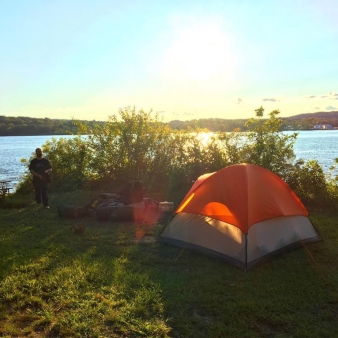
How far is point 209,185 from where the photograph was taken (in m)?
6.34

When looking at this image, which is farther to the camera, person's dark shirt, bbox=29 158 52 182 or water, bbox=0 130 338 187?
water, bbox=0 130 338 187

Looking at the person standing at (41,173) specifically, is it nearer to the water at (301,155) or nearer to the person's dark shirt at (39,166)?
the person's dark shirt at (39,166)

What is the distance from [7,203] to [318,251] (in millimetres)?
9070

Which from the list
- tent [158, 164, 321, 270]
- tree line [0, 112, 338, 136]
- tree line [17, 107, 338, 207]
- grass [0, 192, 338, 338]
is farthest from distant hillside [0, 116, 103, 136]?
tent [158, 164, 321, 270]

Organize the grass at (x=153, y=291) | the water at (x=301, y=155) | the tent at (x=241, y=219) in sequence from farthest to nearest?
the water at (x=301, y=155)
the tent at (x=241, y=219)
the grass at (x=153, y=291)

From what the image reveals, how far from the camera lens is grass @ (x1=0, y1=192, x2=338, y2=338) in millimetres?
3914

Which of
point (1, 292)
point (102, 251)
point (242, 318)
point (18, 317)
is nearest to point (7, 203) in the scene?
point (102, 251)

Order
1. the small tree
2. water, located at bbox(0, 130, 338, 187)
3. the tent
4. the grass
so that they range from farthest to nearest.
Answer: water, located at bbox(0, 130, 338, 187)
the small tree
the tent
the grass

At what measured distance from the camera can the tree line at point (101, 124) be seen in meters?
13.0

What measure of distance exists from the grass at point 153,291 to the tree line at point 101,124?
6.63m

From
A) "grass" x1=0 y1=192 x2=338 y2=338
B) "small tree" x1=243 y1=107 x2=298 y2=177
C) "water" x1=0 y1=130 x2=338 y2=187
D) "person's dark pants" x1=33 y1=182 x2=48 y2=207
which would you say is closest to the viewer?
"grass" x1=0 y1=192 x2=338 y2=338

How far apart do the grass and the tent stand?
0.22 m

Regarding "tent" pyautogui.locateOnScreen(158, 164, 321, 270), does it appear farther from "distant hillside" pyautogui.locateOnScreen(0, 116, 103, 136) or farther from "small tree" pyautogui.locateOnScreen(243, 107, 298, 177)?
"distant hillside" pyautogui.locateOnScreen(0, 116, 103, 136)

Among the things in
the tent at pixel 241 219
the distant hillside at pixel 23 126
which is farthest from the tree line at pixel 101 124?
the tent at pixel 241 219
